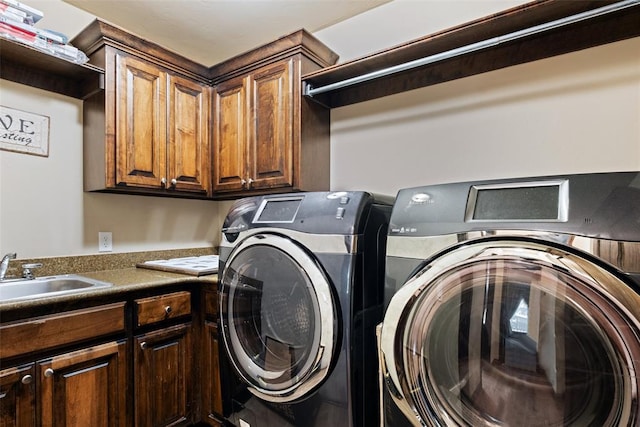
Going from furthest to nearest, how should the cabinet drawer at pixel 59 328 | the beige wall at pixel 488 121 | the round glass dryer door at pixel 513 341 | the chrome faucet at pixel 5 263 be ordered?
the chrome faucet at pixel 5 263, the beige wall at pixel 488 121, the cabinet drawer at pixel 59 328, the round glass dryer door at pixel 513 341

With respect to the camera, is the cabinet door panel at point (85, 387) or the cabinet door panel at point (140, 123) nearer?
the cabinet door panel at point (85, 387)

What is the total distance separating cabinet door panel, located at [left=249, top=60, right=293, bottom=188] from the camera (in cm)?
196

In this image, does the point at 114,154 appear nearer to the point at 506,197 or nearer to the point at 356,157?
the point at 356,157

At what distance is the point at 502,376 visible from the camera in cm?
85

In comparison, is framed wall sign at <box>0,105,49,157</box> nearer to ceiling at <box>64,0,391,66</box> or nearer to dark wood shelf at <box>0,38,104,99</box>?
dark wood shelf at <box>0,38,104,99</box>

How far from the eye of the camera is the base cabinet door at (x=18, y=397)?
47.9 inches

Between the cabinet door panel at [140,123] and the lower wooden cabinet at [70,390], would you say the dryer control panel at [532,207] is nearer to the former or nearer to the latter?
the lower wooden cabinet at [70,390]

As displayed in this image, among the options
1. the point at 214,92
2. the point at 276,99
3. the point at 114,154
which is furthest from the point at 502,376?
the point at 214,92

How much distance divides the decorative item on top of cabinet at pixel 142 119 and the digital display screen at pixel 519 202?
1839mm

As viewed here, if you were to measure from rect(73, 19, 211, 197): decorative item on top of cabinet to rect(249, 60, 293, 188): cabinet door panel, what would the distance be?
0.45m

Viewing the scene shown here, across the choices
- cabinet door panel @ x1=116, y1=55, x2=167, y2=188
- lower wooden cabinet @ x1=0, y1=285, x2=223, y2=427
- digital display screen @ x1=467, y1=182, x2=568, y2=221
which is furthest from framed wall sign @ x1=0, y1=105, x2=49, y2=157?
digital display screen @ x1=467, y1=182, x2=568, y2=221

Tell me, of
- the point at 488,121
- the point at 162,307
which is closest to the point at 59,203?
the point at 162,307

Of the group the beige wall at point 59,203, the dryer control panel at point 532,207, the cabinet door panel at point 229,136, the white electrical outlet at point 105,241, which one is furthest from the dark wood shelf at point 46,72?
the dryer control panel at point 532,207

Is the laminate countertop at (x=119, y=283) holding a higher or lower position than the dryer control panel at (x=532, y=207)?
lower
